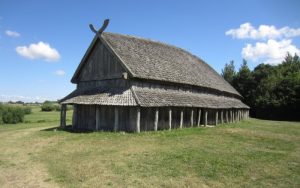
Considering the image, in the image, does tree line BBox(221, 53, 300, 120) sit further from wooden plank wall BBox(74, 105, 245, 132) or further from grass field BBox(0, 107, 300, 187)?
grass field BBox(0, 107, 300, 187)

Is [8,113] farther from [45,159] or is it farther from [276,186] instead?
[276,186]

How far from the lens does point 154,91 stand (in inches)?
938

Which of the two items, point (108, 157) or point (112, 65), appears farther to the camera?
point (112, 65)

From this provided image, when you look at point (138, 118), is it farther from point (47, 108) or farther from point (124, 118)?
point (47, 108)

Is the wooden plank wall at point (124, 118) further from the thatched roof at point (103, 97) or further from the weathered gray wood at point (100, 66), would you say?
the weathered gray wood at point (100, 66)

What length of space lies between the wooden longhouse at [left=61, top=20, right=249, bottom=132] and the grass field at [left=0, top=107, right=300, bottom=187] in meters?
3.96

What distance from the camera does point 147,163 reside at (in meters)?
12.0

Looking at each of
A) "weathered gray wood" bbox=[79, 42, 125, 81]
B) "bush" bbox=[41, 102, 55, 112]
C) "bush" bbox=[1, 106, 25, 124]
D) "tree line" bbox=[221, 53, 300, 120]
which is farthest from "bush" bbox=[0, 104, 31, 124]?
"tree line" bbox=[221, 53, 300, 120]

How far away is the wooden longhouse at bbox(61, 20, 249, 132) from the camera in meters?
21.8

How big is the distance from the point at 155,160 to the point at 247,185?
4220 millimetres

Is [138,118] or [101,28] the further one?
[101,28]

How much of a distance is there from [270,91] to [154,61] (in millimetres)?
33110

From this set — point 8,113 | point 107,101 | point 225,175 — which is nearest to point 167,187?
point 225,175

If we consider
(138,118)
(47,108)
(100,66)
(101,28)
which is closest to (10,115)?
(100,66)
